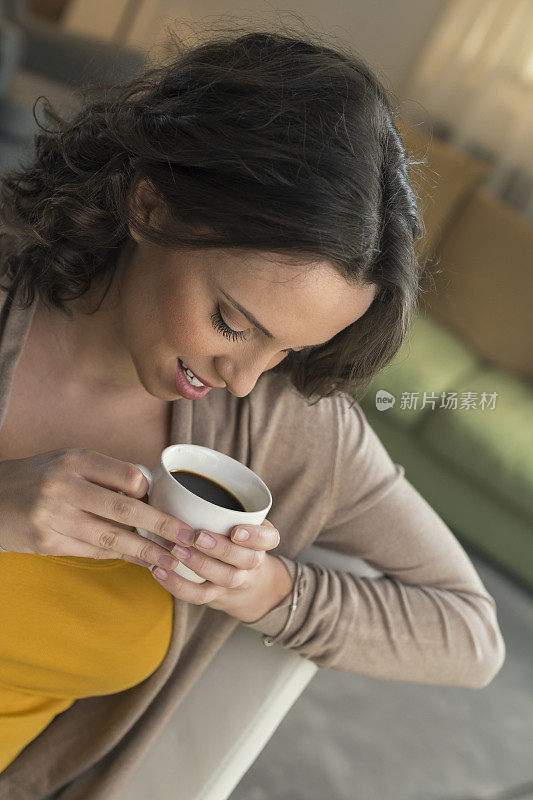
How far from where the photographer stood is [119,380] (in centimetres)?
93

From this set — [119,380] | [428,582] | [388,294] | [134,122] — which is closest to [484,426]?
[428,582]

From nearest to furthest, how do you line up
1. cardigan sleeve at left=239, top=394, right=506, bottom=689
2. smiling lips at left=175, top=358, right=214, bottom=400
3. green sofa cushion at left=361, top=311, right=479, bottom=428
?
1. smiling lips at left=175, top=358, right=214, bottom=400
2. cardigan sleeve at left=239, top=394, right=506, bottom=689
3. green sofa cushion at left=361, top=311, right=479, bottom=428

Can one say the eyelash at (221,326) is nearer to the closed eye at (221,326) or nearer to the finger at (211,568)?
the closed eye at (221,326)

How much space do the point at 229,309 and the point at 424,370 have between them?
54 cm

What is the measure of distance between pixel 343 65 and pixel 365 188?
0.43ft

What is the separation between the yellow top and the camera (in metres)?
0.81

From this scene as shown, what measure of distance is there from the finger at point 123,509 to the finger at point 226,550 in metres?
0.02

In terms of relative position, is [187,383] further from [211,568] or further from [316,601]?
[316,601]

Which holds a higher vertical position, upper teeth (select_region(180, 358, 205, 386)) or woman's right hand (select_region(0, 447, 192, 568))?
upper teeth (select_region(180, 358, 205, 386))

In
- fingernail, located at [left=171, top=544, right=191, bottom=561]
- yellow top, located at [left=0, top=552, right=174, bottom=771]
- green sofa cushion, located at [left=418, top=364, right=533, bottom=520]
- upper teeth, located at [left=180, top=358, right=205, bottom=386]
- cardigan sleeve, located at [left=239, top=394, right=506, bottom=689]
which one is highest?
upper teeth, located at [left=180, top=358, right=205, bottom=386]

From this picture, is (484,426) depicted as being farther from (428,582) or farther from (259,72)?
(259,72)

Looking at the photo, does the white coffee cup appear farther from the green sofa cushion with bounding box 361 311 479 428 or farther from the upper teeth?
the green sofa cushion with bounding box 361 311 479 428

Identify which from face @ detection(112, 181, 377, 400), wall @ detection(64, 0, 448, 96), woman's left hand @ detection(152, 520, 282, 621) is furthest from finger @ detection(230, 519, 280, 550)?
wall @ detection(64, 0, 448, 96)

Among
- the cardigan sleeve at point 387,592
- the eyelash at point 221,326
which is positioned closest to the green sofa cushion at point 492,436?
the cardigan sleeve at point 387,592
